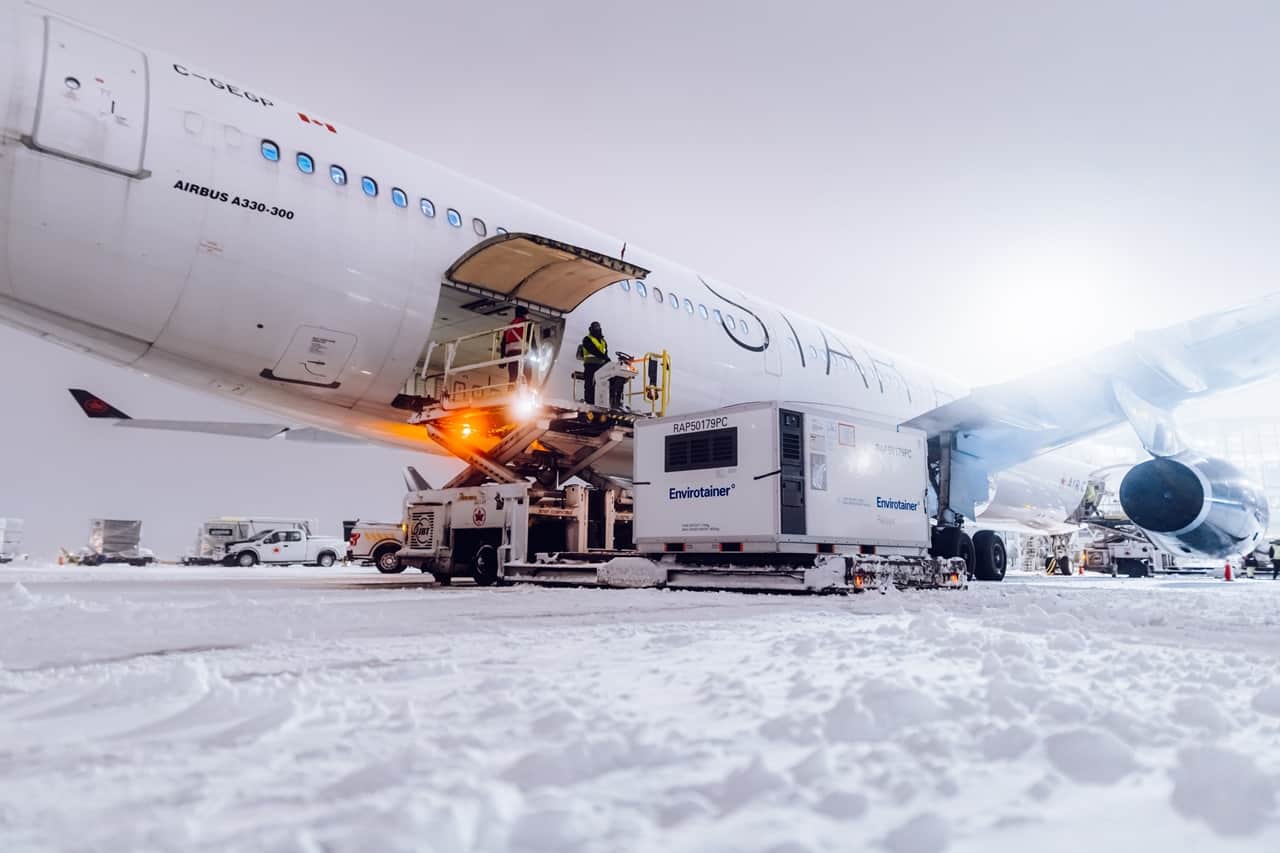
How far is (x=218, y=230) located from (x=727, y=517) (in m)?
5.58

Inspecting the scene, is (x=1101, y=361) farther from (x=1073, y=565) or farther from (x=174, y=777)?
(x=1073, y=565)

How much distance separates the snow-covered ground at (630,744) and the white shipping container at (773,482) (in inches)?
169

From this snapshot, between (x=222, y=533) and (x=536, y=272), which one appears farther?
(x=222, y=533)

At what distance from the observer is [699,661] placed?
11.6 ft

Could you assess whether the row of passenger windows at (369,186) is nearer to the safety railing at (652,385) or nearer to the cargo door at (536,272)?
the cargo door at (536,272)

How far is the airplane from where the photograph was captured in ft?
23.6

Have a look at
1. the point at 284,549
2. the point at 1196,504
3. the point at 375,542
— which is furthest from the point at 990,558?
the point at 284,549

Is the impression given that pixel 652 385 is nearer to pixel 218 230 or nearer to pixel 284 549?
pixel 218 230

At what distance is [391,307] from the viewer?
8906 mm

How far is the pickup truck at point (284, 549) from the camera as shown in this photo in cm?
2494

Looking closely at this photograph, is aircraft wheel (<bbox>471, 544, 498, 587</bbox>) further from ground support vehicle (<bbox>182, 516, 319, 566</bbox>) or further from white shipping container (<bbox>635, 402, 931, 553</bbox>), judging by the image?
ground support vehicle (<bbox>182, 516, 319, 566</bbox>)

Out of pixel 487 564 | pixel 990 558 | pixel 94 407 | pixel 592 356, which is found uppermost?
pixel 592 356

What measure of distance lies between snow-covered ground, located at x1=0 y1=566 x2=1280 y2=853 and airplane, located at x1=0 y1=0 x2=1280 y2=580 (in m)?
4.52

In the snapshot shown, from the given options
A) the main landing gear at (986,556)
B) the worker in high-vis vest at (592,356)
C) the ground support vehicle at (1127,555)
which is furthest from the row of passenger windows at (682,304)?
the ground support vehicle at (1127,555)
